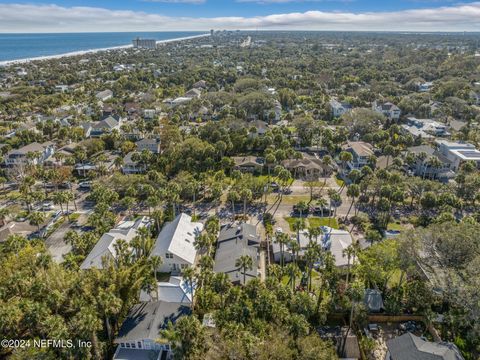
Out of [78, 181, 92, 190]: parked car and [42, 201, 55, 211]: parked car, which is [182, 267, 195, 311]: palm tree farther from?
[78, 181, 92, 190]: parked car

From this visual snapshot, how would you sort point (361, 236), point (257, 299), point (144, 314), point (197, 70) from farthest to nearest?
point (197, 70) < point (361, 236) < point (144, 314) < point (257, 299)

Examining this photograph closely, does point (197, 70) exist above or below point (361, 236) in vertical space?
above

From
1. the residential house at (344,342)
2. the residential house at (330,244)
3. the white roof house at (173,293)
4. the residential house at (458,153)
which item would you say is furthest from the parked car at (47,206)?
the residential house at (458,153)

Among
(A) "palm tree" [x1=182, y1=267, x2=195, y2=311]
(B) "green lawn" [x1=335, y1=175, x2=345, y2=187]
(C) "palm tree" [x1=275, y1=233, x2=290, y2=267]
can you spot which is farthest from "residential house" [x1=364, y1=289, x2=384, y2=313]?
(B) "green lawn" [x1=335, y1=175, x2=345, y2=187]

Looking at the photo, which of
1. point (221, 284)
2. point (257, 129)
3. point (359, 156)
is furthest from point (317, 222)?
point (257, 129)

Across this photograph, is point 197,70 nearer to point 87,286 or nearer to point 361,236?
point 361,236

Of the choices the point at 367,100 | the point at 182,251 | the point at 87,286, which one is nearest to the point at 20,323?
the point at 87,286
